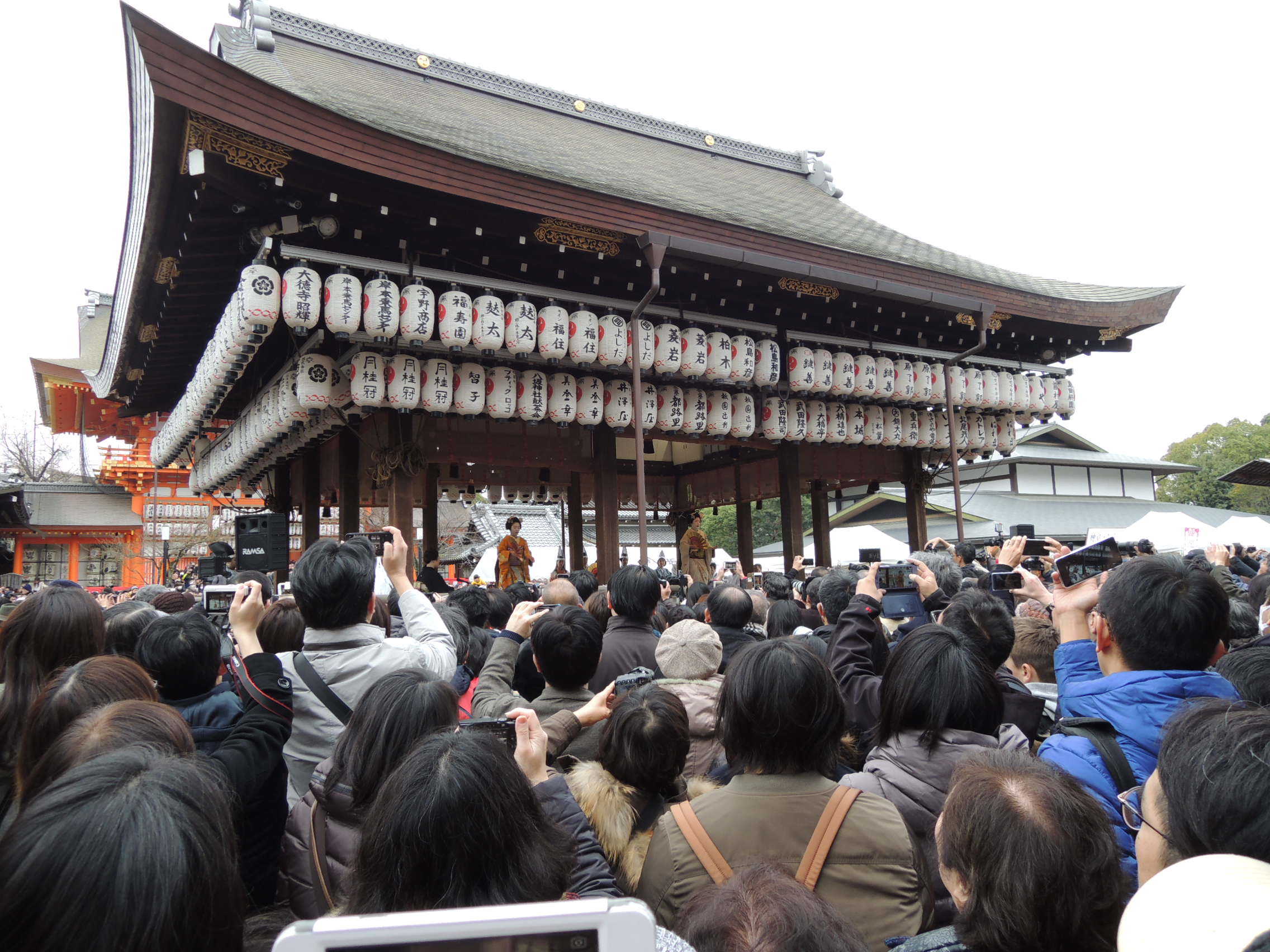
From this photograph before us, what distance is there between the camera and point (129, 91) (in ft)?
22.4

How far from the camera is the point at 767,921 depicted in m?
1.06

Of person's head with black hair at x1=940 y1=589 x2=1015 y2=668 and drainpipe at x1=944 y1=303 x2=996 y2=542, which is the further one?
drainpipe at x1=944 y1=303 x2=996 y2=542

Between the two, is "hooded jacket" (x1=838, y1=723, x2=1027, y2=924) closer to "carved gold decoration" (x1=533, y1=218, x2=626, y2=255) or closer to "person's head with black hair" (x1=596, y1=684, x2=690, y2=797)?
→ "person's head with black hair" (x1=596, y1=684, x2=690, y2=797)

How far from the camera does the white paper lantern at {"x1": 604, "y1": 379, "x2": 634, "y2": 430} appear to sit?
32.8 ft

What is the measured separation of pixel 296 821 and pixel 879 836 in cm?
147

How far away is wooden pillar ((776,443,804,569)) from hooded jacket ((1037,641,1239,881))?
10078 mm

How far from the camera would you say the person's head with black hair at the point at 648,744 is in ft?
7.07

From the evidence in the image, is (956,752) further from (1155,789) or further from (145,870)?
(145,870)

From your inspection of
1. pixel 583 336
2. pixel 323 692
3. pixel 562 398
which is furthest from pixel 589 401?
pixel 323 692

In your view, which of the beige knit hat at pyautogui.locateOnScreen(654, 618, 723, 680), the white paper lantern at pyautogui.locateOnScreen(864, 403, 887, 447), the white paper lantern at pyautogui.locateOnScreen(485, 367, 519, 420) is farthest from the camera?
the white paper lantern at pyautogui.locateOnScreen(864, 403, 887, 447)

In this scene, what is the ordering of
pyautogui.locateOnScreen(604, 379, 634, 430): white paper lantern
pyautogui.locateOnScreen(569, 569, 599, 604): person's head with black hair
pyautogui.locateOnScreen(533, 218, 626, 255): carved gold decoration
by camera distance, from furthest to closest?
pyautogui.locateOnScreen(604, 379, 634, 430): white paper lantern → pyautogui.locateOnScreen(533, 218, 626, 255): carved gold decoration → pyautogui.locateOnScreen(569, 569, 599, 604): person's head with black hair

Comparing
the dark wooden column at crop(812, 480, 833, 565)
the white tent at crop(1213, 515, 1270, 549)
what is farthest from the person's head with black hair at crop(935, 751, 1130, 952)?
the white tent at crop(1213, 515, 1270, 549)

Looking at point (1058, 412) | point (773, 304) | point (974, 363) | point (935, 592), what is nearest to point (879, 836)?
point (935, 592)

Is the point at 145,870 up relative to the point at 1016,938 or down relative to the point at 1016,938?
up
